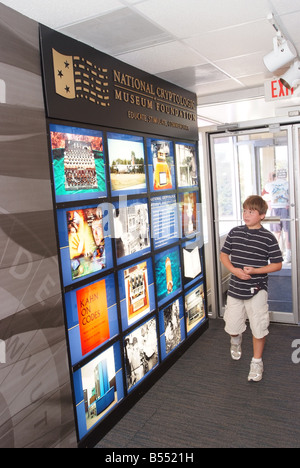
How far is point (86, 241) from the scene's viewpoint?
2.73 m

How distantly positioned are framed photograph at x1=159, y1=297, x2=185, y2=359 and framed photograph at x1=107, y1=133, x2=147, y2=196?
1.23 m

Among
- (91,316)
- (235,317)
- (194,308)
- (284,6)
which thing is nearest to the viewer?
(284,6)

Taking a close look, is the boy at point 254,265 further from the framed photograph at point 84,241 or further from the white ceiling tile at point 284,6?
the white ceiling tile at point 284,6

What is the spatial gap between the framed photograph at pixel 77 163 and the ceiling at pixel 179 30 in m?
0.63

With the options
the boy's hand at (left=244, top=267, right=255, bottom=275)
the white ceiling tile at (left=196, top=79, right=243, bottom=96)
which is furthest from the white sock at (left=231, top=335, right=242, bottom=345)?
the white ceiling tile at (left=196, top=79, right=243, bottom=96)

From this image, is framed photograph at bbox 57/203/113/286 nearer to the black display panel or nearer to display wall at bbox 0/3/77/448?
the black display panel

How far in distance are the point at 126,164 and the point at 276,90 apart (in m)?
1.85

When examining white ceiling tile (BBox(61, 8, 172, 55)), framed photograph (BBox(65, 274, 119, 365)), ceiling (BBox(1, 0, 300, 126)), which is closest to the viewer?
ceiling (BBox(1, 0, 300, 126))

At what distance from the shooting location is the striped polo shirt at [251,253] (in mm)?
3416

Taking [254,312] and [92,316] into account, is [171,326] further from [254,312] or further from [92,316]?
[92,316]

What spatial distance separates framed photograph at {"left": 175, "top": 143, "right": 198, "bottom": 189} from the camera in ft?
13.8

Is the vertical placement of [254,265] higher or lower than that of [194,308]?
higher

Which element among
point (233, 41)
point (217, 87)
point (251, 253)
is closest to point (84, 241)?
point (251, 253)

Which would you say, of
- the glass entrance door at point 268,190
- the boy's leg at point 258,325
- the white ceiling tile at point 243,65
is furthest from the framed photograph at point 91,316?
the glass entrance door at point 268,190
